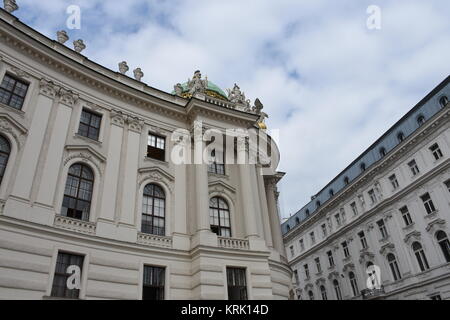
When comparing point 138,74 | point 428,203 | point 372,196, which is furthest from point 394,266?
point 138,74

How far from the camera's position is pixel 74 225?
17.7m

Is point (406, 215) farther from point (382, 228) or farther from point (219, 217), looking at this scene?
point (219, 217)

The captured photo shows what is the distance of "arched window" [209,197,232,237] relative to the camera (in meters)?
22.6

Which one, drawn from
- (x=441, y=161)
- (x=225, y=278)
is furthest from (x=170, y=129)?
(x=441, y=161)

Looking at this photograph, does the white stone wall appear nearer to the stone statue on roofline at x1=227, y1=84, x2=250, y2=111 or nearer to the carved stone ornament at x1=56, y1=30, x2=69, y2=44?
the stone statue on roofline at x1=227, y1=84, x2=250, y2=111

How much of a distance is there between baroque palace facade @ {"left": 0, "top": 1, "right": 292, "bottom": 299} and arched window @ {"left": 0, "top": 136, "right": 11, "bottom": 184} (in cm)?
5

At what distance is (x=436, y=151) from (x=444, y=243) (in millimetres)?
8984

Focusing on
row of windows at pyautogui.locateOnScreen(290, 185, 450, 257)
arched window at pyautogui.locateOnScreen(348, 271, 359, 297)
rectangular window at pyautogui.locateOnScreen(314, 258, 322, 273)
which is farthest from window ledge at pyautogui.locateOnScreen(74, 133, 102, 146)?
rectangular window at pyautogui.locateOnScreen(314, 258, 322, 273)

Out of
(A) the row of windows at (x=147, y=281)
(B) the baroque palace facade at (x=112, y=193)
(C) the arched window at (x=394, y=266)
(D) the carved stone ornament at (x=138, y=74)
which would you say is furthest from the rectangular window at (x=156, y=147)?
(C) the arched window at (x=394, y=266)

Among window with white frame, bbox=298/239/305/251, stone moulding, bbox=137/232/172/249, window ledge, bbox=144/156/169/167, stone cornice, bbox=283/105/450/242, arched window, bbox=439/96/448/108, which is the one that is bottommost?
stone moulding, bbox=137/232/172/249

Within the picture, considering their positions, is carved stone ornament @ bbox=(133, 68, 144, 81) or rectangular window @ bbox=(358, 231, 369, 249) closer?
carved stone ornament @ bbox=(133, 68, 144, 81)

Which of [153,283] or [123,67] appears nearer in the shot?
[153,283]

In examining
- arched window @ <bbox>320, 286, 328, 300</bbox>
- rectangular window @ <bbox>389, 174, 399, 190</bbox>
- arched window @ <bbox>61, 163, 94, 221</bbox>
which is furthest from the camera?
arched window @ <bbox>320, 286, 328, 300</bbox>

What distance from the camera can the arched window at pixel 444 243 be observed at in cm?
3300
